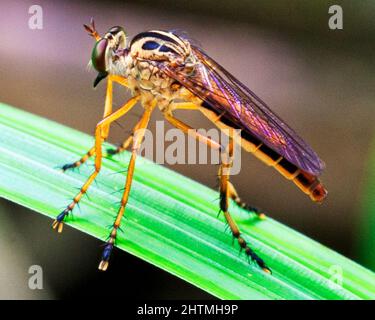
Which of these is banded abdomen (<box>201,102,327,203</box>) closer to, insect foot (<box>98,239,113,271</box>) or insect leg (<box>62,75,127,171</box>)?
insect leg (<box>62,75,127,171</box>)

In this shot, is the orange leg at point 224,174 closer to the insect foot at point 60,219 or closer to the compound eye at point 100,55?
the compound eye at point 100,55

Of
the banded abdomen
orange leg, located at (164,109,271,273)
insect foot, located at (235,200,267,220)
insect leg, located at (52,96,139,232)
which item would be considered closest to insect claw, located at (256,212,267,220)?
insect foot, located at (235,200,267,220)

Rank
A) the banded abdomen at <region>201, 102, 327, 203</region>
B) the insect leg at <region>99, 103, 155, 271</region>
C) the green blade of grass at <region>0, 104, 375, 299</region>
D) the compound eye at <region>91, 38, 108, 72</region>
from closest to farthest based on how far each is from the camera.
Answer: the green blade of grass at <region>0, 104, 375, 299</region> < the insect leg at <region>99, 103, 155, 271</region> < the banded abdomen at <region>201, 102, 327, 203</region> < the compound eye at <region>91, 38, 108, 72</region>

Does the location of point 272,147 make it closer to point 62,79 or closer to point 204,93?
point 204,93

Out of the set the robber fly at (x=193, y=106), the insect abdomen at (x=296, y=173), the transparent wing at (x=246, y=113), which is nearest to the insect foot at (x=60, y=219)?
the robber fly at (x=193, y=106)

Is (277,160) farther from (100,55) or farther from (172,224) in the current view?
(100,55)

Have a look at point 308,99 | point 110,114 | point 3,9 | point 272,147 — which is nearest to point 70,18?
point 3,9
